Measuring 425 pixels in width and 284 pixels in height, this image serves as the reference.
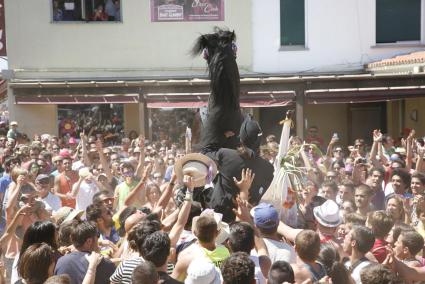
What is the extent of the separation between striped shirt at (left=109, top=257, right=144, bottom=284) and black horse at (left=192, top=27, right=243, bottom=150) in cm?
274

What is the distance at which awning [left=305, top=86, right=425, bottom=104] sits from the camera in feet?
55.8

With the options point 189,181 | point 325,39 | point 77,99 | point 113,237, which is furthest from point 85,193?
point 325,39

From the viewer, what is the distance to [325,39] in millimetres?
20438

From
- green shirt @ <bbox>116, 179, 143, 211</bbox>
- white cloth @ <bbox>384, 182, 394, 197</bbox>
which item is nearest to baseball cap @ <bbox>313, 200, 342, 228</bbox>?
white cloth @ <bbox>384, 182, 394, 197</bbox>

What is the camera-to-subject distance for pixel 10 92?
20000 mm

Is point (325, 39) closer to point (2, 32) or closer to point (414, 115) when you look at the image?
point (414, 115)

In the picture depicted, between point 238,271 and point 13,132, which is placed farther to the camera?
point 13,132

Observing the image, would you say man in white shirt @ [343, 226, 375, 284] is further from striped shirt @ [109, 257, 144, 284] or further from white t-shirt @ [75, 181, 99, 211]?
white t-shirt @ [75, 181, 99, 211]

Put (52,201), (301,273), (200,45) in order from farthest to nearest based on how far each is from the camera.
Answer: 1. (52,201)
2. (200,45)
3. (301,273)

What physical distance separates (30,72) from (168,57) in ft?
13.0

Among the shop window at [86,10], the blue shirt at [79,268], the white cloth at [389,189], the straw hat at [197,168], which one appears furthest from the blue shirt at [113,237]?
the shop window at [86,10]

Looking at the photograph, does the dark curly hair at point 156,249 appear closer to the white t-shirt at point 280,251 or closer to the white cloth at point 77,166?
the white t-shirt at point 280,251

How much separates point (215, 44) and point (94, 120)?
14526 millimetres

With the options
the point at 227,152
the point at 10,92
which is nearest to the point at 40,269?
the point at 227,152
